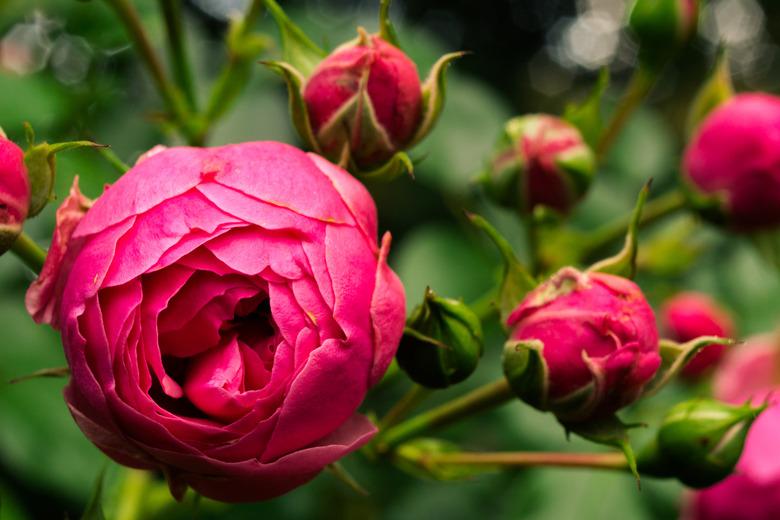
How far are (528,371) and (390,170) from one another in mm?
252

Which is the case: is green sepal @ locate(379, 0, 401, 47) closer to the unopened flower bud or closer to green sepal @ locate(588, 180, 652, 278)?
green sepal @ locate(588, 180, 652, 278)

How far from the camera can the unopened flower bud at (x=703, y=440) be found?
1.02 meters

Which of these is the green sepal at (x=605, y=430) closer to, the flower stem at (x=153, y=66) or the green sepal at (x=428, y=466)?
the green sepal at (x=428, y=466)

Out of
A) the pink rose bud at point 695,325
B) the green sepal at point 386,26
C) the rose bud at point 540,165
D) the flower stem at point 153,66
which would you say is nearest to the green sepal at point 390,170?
the green sepal at point 386,26

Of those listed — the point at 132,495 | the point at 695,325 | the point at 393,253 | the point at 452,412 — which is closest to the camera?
the point at 452,412

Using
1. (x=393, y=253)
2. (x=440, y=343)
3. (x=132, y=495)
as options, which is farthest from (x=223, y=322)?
(x=393, y=253)

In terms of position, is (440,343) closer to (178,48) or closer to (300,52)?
(300,52)

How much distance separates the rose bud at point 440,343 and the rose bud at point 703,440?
27cm

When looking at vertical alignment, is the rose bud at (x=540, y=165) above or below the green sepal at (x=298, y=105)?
below

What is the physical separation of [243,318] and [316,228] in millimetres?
113

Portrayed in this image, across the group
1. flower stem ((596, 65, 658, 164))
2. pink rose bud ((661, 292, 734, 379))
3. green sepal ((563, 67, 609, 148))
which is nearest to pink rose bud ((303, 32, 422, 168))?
green sepal ((563, 67, 609, 148))

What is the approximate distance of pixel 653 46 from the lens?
4.72 ft

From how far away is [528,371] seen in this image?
0.92 meters

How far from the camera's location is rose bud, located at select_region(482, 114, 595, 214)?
1.30 metres
